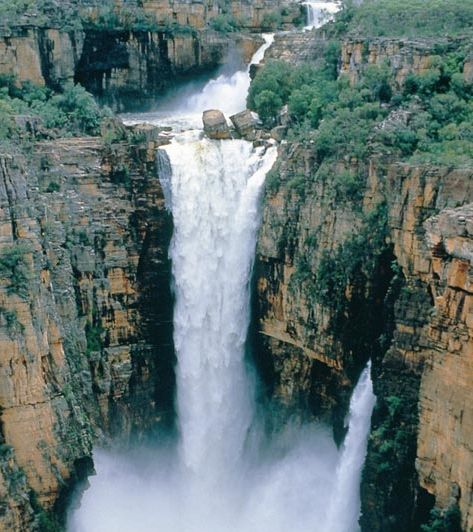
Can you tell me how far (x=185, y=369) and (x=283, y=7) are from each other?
689 inches

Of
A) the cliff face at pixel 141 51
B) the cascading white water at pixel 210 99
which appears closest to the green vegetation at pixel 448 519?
the cascading white water at pixel 210 99

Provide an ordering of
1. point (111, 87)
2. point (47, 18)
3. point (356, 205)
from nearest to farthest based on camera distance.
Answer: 1. point (356, 205)
2. point (47, 18)
3. point (111, 87)

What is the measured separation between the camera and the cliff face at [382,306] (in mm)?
22047

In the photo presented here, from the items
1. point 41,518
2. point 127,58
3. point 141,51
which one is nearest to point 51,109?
point 127,58

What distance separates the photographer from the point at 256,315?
31.5 m

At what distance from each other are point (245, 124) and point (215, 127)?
1154 millimetres

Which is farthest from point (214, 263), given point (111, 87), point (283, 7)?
point (283, 7)

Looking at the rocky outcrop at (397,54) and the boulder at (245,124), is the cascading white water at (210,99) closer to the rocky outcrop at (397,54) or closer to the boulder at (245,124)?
the boulder at (245,124)

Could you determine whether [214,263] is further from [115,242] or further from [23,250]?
[23,250]

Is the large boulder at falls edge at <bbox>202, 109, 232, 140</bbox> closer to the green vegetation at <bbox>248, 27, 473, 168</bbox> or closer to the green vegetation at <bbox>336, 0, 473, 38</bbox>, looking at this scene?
the green vegetation at <bbox>248, 27, 473, 168</bbox>

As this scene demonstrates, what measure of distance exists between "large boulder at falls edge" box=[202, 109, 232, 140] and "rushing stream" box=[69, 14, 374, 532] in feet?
1.67

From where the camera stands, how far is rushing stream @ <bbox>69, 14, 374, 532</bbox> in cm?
3044

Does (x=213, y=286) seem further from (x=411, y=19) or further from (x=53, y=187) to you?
(x=411, y=19)

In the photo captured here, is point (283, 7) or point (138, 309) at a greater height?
point (283, 7)
